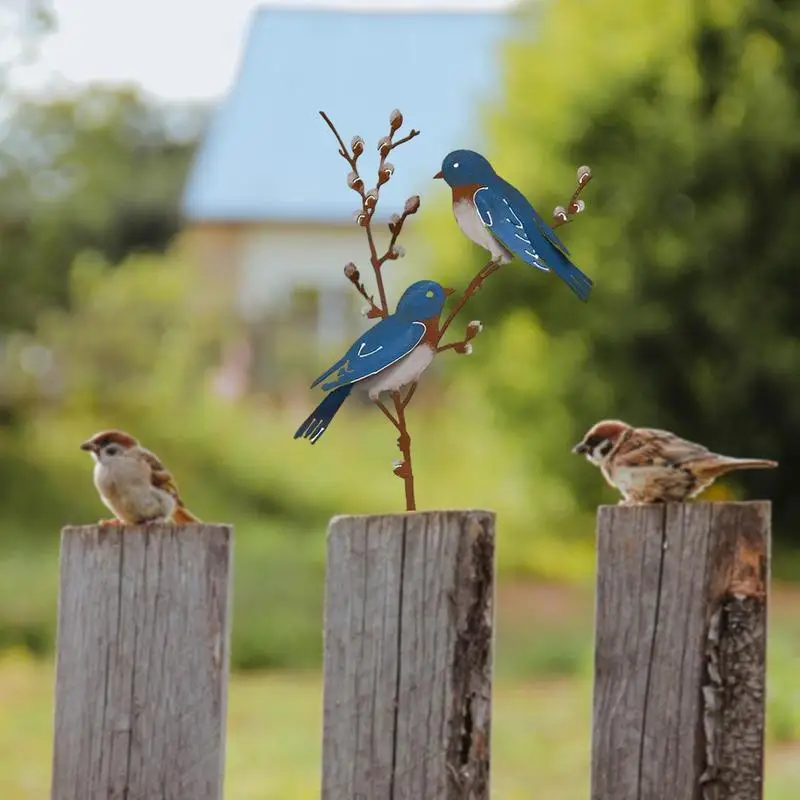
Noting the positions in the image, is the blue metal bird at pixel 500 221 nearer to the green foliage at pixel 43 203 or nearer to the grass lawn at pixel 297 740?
the grass lawn at pixel 297 740

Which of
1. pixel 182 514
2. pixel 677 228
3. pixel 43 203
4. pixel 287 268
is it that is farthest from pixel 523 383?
pixel 287 268

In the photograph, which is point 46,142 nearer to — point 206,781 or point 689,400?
point 689,400

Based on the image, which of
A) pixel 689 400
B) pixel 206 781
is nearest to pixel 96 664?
pixel 206 781

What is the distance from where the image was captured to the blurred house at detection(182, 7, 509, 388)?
21.4 m

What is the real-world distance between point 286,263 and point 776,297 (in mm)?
12499

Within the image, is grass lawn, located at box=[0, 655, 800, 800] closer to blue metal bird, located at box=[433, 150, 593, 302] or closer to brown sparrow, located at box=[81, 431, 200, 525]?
brown sparrow, located at box=[81, 431, 200, 525]

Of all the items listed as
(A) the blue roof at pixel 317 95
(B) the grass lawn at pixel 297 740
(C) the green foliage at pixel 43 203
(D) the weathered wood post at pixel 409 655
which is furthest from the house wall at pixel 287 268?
(D) the weathered wood post at pixel 409 655

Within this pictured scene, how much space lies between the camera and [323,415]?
1.91 m

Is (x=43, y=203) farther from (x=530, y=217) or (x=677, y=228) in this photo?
(x=530, y=217)

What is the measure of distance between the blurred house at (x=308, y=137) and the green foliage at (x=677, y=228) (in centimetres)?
895

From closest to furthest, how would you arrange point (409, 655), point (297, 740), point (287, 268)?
point (409, 655)
point (297, 740)
point (287, 268)

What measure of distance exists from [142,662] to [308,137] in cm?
2123

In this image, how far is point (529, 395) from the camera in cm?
1187

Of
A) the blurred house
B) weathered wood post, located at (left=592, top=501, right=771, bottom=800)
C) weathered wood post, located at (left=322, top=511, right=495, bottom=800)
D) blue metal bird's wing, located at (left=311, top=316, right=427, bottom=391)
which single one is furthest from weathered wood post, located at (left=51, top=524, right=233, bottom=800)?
the blurred house
